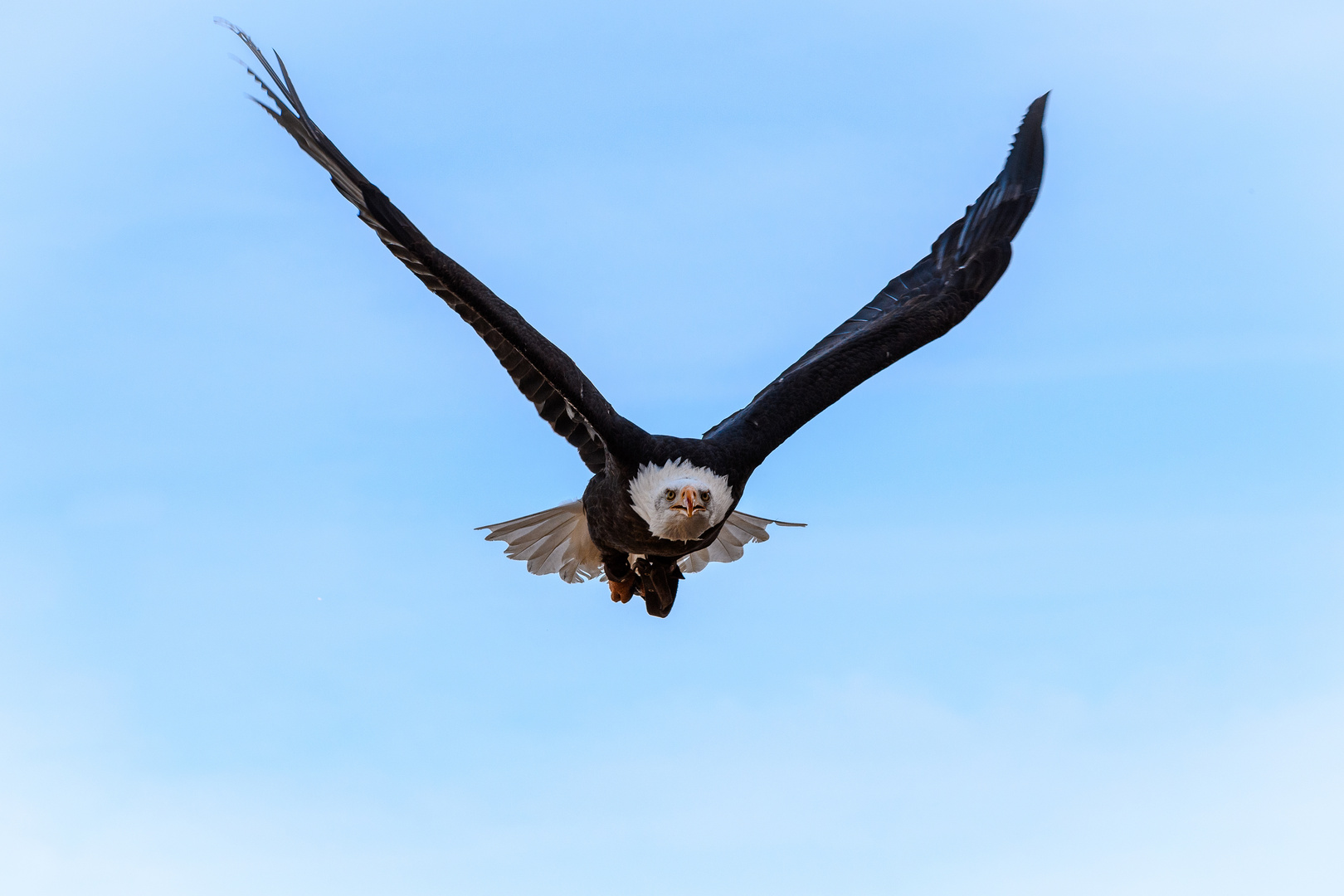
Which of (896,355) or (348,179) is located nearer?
(348,179)

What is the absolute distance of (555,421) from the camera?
9.16 metres

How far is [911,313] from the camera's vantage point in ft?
32.5

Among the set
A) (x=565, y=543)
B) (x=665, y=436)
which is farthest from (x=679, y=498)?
(x=565, y=543)

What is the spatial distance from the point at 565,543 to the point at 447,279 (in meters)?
3.32

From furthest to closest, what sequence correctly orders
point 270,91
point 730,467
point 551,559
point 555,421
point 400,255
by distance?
point 551,559
point 555,421
point 730,467
point 400,255
point 270,91

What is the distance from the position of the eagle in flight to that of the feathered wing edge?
0.03 ft

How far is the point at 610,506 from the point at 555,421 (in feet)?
2.56

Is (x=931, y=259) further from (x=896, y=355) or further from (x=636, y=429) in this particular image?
(x=636, y=429)

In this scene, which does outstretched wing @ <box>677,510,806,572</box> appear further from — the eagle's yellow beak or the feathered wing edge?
the eagle's yellow beak

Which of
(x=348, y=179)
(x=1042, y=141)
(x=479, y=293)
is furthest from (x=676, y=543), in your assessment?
(x=1042, y=141)

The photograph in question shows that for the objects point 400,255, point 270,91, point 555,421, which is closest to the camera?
point 270,91

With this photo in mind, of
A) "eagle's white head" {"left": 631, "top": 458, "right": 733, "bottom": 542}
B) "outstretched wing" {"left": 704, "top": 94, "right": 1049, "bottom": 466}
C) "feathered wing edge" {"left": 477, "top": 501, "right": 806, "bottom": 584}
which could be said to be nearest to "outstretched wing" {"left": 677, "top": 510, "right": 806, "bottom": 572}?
"feathered wing edge" {"left": 477, "top": 501, "right": 806, "bottom": 584}

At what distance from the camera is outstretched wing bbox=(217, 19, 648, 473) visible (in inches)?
298

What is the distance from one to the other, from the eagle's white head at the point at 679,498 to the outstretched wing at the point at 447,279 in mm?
219
